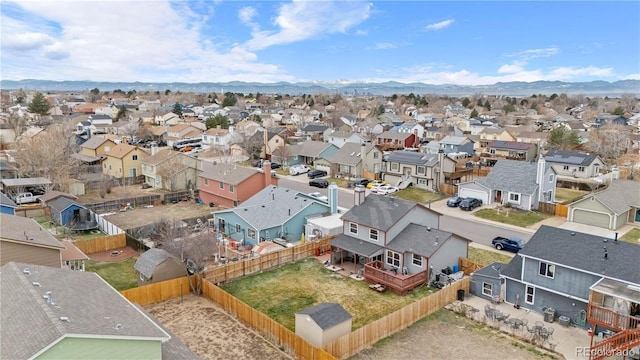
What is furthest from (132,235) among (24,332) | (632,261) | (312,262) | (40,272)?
(632,261)

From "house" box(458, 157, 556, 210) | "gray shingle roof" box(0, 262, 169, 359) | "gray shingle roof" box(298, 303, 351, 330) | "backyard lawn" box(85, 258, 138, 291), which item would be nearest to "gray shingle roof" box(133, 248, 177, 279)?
"backyard lawn" box(85, 258, 138, 291)

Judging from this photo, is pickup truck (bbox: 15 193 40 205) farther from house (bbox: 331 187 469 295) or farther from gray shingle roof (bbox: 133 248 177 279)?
house (bbox: 331 187 469 295)

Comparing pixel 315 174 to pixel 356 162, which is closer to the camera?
pixel 356 162

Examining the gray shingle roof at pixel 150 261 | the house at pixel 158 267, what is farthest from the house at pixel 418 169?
the gray shingle roof at pixel 150 261

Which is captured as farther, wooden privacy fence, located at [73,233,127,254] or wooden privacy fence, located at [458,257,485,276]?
wooden privacy fence, located at [73,233,127,254]

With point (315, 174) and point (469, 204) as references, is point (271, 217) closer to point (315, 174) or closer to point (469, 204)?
point (469, 204)

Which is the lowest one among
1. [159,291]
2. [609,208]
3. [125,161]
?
[159,291]

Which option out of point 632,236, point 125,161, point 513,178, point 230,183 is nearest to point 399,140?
point 513,178

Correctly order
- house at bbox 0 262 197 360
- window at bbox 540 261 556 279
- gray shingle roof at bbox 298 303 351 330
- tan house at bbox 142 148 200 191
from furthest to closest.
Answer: tan house at bbox 142 148 200 191 → window at bbox 540 261 556 279 → gray shingle roof at bbox 298 303 351 330 → house at bbox 0 262 197 360
